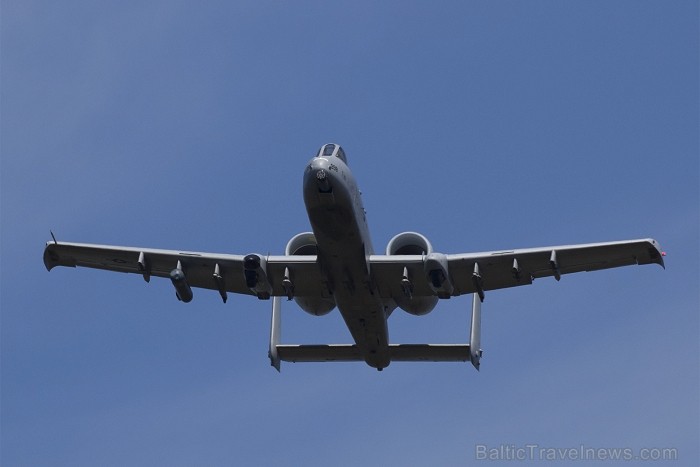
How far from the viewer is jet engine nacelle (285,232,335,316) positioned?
5478 cm

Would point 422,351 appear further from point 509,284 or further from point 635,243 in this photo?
point 635,243

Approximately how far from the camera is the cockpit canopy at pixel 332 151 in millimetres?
50938

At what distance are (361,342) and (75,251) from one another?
1224cm

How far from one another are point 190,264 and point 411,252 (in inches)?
353

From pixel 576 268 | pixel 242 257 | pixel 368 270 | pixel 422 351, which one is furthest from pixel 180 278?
pixel 576 268

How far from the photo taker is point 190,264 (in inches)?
2167

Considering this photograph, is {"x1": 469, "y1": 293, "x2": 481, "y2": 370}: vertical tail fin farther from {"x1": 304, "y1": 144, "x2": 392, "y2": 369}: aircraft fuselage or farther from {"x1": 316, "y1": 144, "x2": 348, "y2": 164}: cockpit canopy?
{"x1": 316, "y1": 144, "x2": 348, "y2": 164}: cockpit canopy

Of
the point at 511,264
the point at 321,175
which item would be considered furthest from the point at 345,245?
the point at 511,264

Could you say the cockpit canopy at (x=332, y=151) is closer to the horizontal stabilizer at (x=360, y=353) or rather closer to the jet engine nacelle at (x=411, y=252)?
the jet engine nacelle at (x=411, y=252)

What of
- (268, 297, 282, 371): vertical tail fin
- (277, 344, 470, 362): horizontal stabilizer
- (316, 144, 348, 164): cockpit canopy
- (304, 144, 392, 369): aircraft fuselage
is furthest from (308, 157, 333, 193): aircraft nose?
(268, 297, 282, 371): vertical tail fin

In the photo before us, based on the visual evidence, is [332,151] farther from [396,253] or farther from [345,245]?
[396,253]

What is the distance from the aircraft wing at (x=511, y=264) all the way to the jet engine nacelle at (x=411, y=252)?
44cm

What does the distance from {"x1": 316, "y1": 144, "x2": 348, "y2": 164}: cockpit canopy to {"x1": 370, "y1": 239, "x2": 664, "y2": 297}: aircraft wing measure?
4210 mm

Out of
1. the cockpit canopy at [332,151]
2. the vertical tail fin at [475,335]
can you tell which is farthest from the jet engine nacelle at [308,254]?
the vertical tail fin at [475,335]
